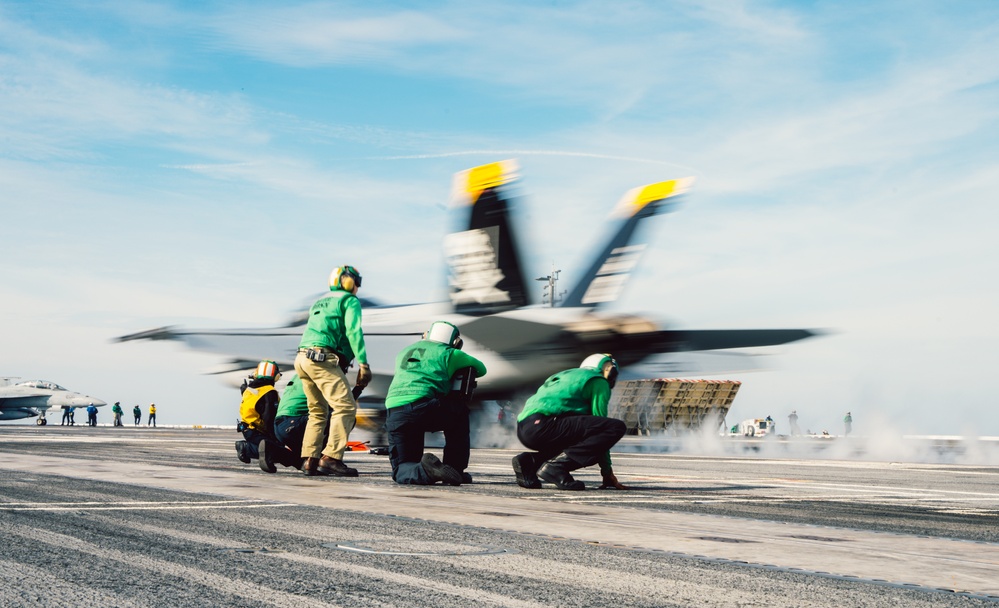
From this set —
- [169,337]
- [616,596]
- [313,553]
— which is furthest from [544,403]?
[169,337]

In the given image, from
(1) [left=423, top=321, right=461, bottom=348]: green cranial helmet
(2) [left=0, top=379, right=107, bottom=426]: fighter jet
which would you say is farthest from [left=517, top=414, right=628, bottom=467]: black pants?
(2) [left=0, top=379, right=107, bottom=426]: fighter jet

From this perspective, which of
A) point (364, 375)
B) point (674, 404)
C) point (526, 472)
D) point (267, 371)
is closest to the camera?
point (526, 472)

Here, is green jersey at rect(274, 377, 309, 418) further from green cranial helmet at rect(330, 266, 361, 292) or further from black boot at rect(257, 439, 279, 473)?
green cranial helmet at rect(330, 266, 361, 292)

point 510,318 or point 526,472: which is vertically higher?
point 510,318

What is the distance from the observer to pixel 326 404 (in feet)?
32.6

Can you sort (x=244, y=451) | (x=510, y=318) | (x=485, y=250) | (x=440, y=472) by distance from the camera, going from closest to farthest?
1. (x=440, y=472)
2. (x=244, y=451)
3. (x=510, y=318)
4. (x=485, y=250)

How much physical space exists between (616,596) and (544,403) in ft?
18.6

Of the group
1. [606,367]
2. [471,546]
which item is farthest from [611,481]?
[471,546]

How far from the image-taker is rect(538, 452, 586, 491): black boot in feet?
28.9

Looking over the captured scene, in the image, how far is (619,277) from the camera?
26.0 meters

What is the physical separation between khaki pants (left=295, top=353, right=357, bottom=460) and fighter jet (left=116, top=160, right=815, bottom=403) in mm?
13098

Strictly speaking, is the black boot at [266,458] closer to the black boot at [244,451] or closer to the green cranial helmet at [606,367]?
the black boot at [244,451]

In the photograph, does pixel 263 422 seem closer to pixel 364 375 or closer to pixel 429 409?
pixel 364 375

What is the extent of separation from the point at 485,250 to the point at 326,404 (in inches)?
605
